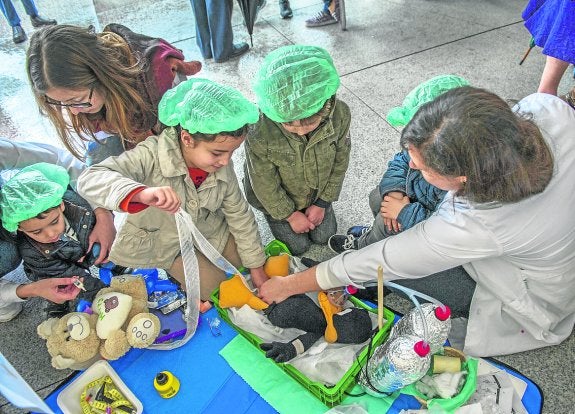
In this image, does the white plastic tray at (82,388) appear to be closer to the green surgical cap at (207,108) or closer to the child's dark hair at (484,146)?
the green surgical cap at (207,108)

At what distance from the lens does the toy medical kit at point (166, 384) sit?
132cm

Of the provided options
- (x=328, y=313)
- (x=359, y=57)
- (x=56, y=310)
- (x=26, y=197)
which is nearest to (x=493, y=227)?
(x=328, y=313)

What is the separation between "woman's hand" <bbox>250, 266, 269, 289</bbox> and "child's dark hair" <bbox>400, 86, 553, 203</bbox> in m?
0.72

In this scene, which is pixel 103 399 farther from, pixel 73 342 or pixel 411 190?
pixel 411 190

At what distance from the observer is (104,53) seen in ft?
4.46

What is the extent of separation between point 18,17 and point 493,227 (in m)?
3.64

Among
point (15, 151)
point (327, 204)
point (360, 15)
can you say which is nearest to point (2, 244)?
point (15, 151)

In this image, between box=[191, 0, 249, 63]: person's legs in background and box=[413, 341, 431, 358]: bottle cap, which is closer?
box=[413, 341, 431, 358]: bottle cap

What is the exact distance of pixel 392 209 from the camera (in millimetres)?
1460

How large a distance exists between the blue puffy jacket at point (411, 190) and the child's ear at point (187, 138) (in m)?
0.64

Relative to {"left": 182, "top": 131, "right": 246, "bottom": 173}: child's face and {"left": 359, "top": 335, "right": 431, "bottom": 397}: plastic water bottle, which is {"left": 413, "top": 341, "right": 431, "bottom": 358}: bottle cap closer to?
{"left": 359, "top": 335, "right": 431, "bottom": 397}: plastic water bottle

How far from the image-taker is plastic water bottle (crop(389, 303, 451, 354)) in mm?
1194

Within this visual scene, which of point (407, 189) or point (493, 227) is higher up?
point (493, 227)

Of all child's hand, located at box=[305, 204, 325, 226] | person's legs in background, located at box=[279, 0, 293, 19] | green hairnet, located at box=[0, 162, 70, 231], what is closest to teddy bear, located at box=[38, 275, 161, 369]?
green hairnet, located at box=[0, 162, 70, 231]
